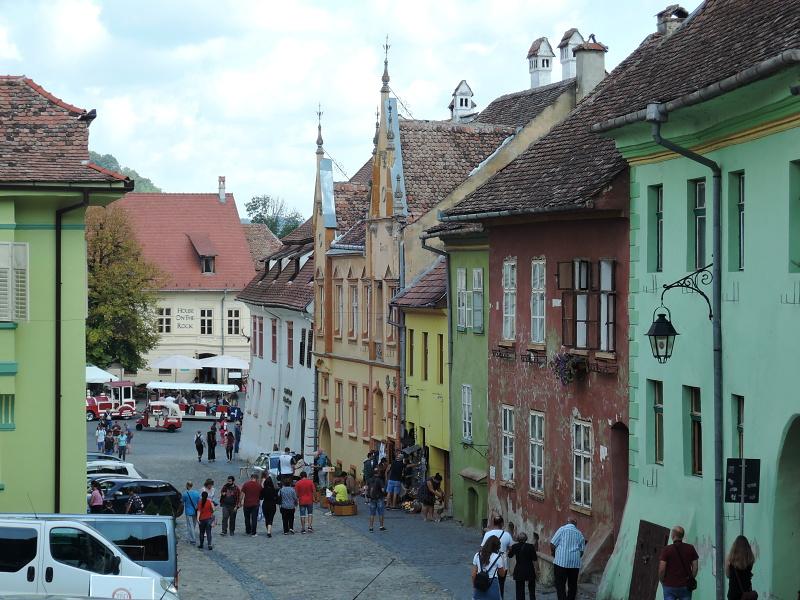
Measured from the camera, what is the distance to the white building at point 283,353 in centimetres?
5994

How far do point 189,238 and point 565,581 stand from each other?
Answer: 260 ft

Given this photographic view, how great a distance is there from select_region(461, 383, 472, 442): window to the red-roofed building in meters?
61.4

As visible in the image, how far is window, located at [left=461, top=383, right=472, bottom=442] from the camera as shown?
3881cm

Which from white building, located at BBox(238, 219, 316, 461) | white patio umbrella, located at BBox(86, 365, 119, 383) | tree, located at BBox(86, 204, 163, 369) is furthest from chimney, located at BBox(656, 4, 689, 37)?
tree, located at BBox(86, 204, 163, 369)

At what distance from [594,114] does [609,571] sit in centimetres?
912

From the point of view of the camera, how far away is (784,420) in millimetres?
19281

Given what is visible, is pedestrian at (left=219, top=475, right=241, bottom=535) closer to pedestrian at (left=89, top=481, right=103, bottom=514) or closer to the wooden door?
pedestrian at (left=89, top=481, right=103, bottom=514)

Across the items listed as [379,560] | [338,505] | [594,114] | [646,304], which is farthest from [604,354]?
[338,505]

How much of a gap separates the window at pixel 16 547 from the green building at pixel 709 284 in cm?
918

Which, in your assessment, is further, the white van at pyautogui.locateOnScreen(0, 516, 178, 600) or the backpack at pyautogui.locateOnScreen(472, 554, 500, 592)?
the white van at pyautogui.locateOnScreen(0, 516, 178, 600)

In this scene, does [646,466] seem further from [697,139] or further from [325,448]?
[325,448]

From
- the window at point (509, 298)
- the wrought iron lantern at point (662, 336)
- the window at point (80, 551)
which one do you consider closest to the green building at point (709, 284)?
the wrought iron lantern at point (662, 336)

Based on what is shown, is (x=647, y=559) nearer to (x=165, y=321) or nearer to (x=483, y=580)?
(x=483, y=580)

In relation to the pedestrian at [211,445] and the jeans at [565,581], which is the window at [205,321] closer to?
the pedestrian at [211,445]
